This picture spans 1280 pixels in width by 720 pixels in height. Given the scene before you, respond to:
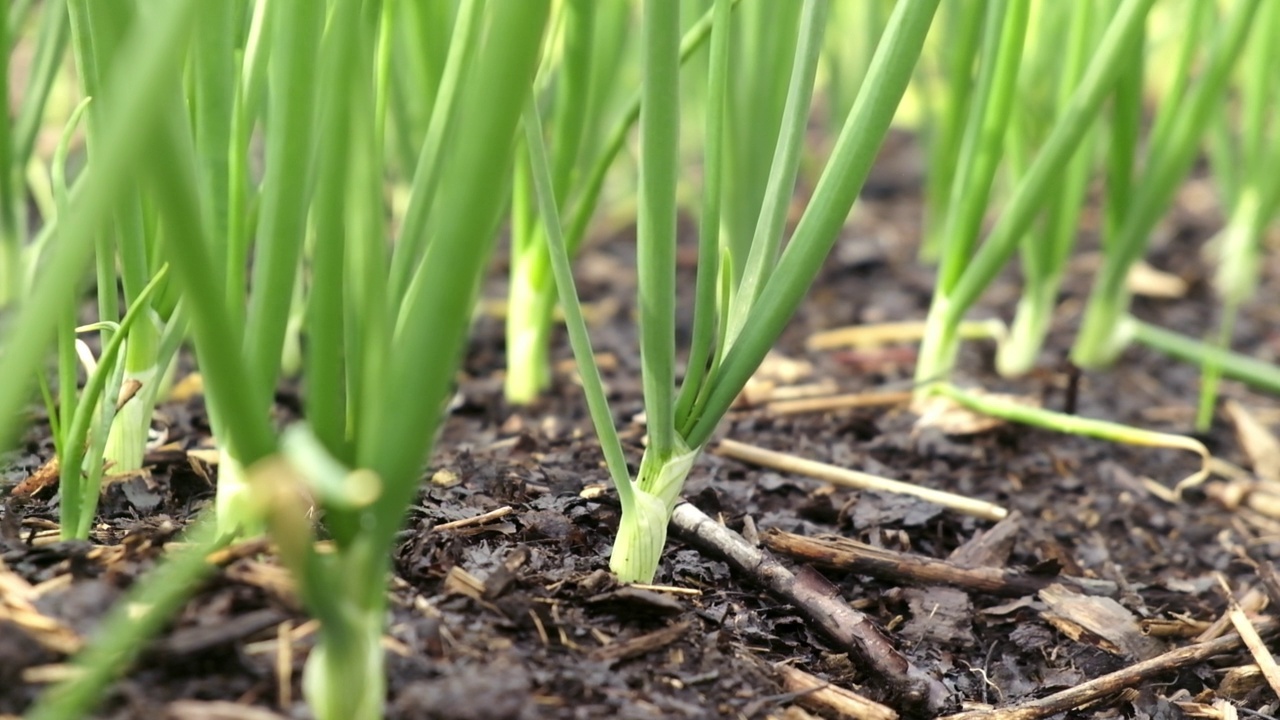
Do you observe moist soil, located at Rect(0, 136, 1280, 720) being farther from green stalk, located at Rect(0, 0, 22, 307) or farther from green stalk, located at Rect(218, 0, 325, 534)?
green stalk, located at Rect(0, 0, 22, 307)

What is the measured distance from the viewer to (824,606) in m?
0.80

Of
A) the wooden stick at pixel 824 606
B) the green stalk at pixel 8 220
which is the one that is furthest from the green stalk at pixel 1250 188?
the green stalk at pixel 8 220

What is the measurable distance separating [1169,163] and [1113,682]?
2.37ft

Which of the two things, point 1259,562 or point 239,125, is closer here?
point 239,125

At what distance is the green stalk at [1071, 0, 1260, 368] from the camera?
1.23 metres

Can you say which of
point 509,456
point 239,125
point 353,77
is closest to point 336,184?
point 353,77

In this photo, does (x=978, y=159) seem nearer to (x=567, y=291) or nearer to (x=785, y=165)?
(x=785, y=165)

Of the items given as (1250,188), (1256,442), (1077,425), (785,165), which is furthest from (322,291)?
(1250,188)

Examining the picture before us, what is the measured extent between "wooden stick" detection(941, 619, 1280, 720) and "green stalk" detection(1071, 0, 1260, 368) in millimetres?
577

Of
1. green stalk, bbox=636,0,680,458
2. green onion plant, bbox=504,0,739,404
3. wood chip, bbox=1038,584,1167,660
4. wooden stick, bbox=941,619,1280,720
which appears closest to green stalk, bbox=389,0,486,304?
green stalk, bbox=636,0,680,458

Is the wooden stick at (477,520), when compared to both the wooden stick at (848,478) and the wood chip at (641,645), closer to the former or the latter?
the wood chip at (641,645)

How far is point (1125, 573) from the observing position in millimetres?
1066

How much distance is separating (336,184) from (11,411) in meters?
0.19

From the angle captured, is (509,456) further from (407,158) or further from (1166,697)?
(1166,697)
